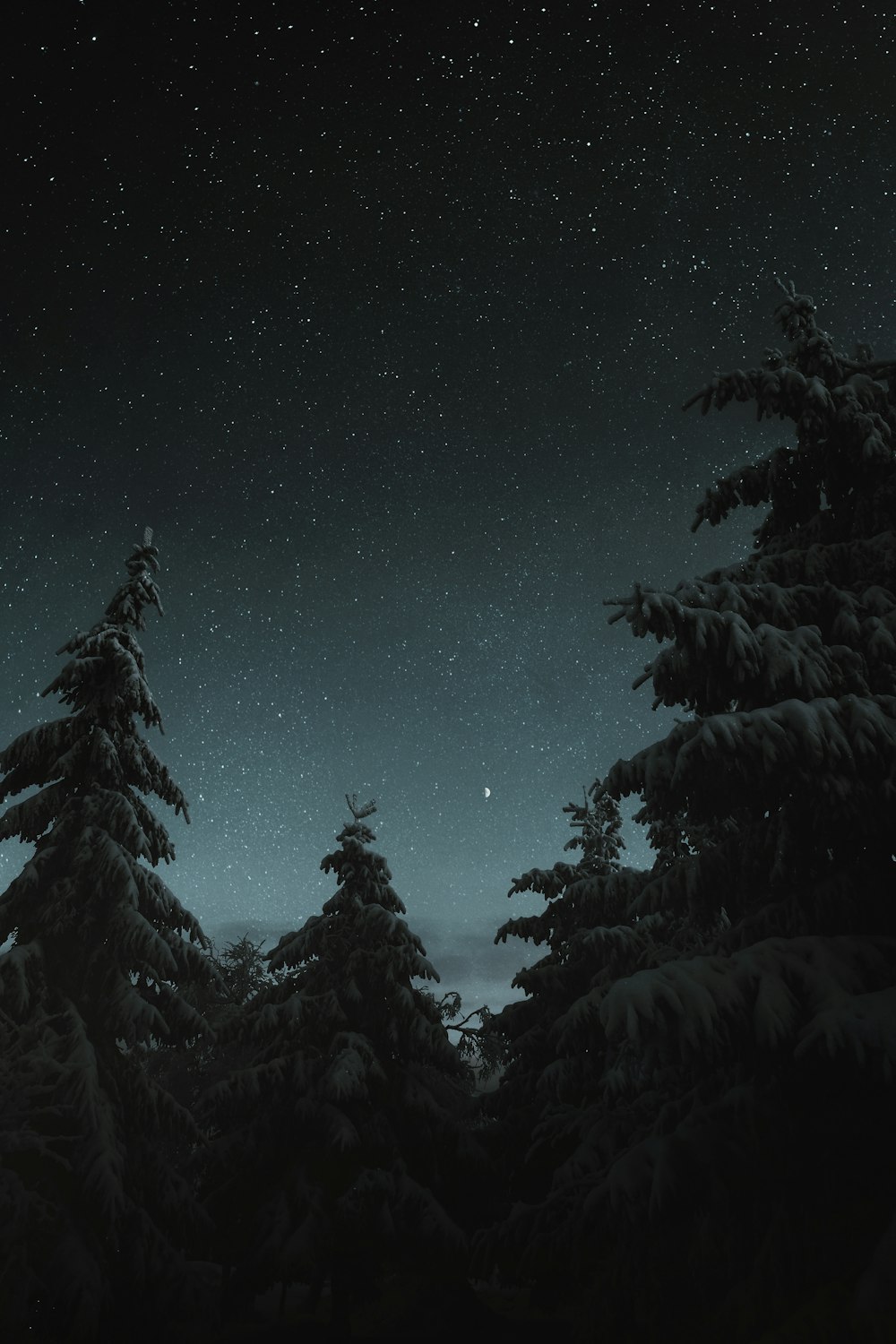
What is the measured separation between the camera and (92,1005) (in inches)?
477

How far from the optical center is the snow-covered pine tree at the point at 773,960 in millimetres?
4965

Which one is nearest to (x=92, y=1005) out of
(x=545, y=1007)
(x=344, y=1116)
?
(x=344, y=1116)

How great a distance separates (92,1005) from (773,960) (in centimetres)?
1124

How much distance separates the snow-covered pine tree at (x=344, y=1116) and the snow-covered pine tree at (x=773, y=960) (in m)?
6.56

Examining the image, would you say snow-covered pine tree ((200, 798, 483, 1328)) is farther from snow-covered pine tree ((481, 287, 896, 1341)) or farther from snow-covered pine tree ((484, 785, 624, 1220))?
snow-covered pine tree ((481, 287, 896, 1341))

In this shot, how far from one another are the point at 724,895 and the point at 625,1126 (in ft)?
10.2

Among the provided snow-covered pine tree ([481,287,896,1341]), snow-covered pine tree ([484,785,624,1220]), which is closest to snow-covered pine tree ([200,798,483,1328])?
snow-covered pine tree ([484,785,624,1220])

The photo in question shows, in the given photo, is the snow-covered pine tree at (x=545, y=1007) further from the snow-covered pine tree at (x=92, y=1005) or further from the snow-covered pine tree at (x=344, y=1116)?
the snow-covered pine tree at (x=92, y=1005)

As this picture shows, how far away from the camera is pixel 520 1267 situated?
225 inches

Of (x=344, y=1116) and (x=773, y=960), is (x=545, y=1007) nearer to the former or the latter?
(x=344, y=1116)

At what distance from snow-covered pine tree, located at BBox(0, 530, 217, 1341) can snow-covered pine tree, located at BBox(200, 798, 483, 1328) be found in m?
2.81

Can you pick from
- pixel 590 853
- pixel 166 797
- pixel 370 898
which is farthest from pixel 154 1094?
pixel 590 853

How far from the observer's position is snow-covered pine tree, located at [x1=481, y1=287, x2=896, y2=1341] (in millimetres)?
4965

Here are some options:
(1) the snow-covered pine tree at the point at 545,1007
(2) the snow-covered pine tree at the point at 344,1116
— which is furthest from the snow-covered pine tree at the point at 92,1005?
(1) the snow-covered pine tree at the point at 545,1007
